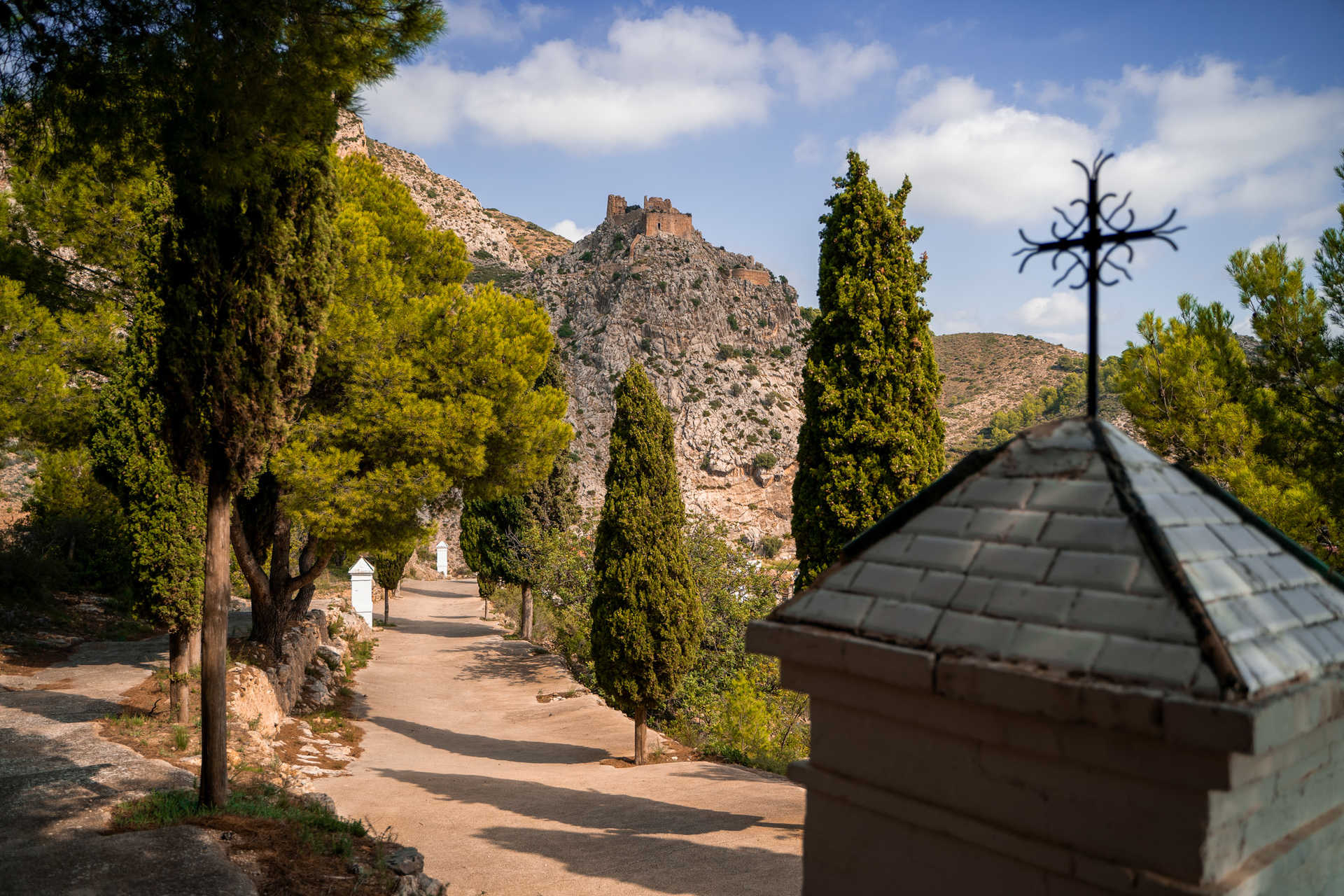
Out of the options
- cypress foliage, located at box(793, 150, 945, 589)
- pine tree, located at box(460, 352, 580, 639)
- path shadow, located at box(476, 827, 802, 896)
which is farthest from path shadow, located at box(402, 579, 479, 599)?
cypress foliage, located at box(793, 150, 945, 589)

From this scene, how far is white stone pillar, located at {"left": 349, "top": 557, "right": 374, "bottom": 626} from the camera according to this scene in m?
19.7

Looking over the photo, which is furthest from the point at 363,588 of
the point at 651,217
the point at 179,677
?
the point at 651,217

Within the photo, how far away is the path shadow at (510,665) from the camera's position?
16453 millimetres

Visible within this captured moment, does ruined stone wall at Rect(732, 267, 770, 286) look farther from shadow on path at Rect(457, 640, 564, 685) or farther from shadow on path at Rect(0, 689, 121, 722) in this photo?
shadow on path at Rect(0, 689, 121, 722)

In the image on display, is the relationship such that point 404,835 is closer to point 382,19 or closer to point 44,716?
point 44,716

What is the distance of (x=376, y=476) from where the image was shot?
10.8m

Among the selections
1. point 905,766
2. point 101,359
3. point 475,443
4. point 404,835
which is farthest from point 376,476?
point 905,766

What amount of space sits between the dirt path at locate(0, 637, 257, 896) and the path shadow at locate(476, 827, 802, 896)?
289 cm

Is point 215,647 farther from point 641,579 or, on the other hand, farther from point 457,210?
point 457,210

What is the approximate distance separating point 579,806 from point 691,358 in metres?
55.8

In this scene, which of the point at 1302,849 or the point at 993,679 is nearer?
the point at 993,679

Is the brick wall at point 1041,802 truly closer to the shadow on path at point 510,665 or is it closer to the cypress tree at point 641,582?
the cypress tree at point 641,582

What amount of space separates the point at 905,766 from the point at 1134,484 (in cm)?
96

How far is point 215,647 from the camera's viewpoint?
18.7 ft
